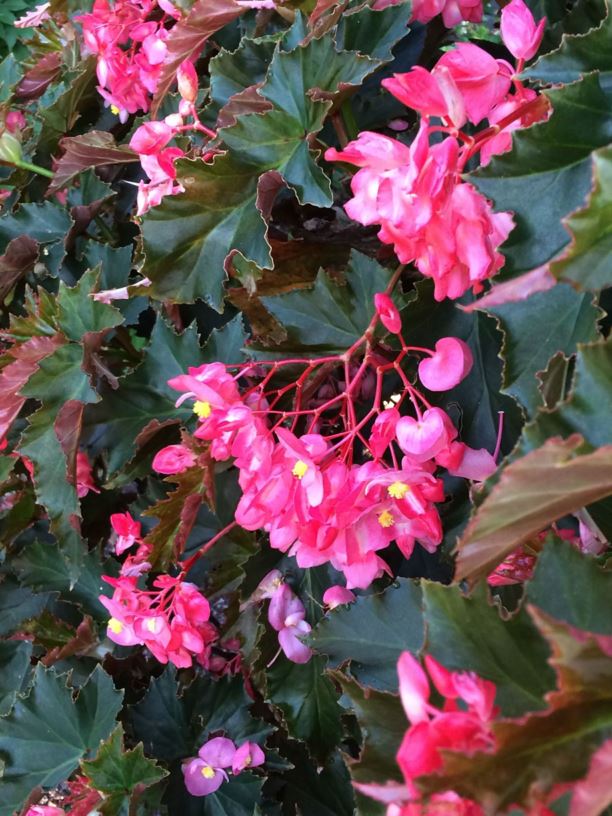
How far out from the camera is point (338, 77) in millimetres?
735

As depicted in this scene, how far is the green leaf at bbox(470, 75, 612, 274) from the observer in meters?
0.50

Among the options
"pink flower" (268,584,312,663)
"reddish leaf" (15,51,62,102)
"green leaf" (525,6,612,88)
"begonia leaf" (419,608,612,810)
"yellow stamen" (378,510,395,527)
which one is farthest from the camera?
"reddish leaf" (15,51,62,102)

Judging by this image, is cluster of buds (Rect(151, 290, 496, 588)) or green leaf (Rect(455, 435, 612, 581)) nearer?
green leaf (Rect(455, 435, 612, 581))

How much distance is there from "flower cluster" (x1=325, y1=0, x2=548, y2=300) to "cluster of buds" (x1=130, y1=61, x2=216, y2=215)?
9.6 inches

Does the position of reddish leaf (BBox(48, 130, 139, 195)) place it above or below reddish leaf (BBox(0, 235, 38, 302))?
above

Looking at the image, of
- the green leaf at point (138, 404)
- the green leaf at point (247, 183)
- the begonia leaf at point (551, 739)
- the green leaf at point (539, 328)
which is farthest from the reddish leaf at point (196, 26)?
the begonia leaf at point (551, 739)

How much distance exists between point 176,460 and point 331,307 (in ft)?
0.68

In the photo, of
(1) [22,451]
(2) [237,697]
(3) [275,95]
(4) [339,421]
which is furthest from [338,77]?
(2) [237,697]

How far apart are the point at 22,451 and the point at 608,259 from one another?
0.68 m

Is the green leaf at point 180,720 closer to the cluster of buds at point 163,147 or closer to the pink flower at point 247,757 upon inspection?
the pink flower at point 247,757

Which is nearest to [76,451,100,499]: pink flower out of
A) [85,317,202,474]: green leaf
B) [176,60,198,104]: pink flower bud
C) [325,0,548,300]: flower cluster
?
[85,317,202,474]: green leaf

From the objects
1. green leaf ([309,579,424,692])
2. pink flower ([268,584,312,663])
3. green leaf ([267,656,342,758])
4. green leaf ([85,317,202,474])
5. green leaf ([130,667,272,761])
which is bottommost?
green leaf ([130,667,272,761])

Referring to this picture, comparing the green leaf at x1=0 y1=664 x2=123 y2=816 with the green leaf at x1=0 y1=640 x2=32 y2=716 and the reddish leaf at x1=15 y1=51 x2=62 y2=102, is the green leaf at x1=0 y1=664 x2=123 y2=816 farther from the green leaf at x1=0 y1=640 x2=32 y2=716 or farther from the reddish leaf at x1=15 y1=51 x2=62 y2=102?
the reddish leaf at x1=15 y1=51 x2=62 y2=102

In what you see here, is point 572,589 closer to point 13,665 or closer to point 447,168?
point 447,168
